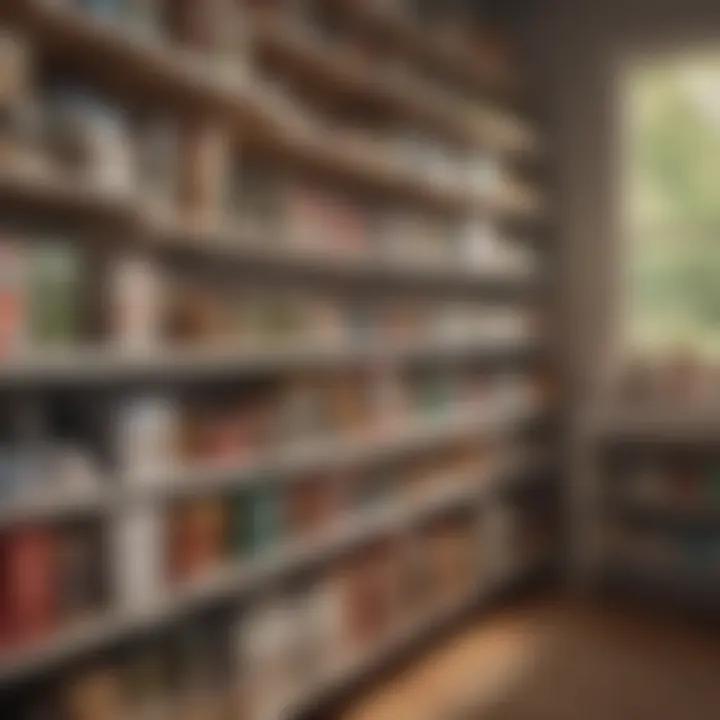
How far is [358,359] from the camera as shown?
148 inches

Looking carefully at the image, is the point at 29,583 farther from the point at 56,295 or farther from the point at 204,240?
the point at 204,240

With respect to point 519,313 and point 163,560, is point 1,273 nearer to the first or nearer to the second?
point 163,560

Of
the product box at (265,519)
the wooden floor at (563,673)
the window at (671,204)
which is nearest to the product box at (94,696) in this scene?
the product box at (265,519)

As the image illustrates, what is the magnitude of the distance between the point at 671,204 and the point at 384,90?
1.79 meters

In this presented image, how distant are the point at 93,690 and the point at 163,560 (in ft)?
1.21

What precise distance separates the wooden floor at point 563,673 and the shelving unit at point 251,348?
0.17 meters

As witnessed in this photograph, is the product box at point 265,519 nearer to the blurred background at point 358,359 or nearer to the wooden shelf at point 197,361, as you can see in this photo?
the blurred background at point 358,359

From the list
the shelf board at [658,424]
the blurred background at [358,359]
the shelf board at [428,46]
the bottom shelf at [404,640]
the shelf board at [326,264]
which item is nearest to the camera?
the blurred background at [358,359]

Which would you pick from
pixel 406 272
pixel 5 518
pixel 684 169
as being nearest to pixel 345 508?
pixel 406 272

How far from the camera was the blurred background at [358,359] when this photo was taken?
2641mm

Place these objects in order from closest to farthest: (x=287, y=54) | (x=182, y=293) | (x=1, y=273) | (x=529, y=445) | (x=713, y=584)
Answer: (x=1, y=273) → (x=182, y=293) → (x=287, y=54) → (x=713, y=584) → (x=529, y=445)

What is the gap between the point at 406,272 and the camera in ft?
13.5

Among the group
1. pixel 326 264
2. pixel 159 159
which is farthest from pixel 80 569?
pixel 326 264

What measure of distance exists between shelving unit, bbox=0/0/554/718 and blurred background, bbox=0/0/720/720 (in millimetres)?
11
